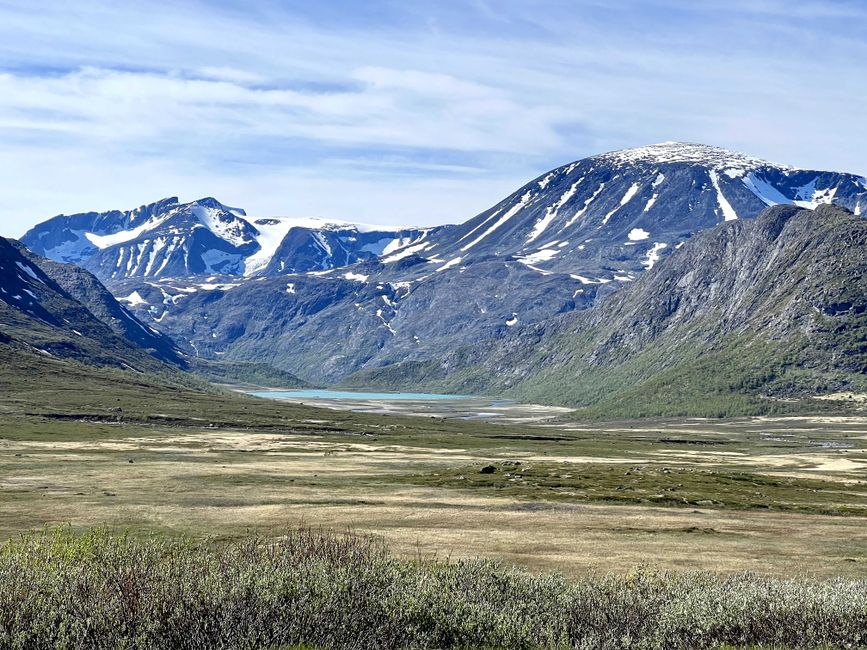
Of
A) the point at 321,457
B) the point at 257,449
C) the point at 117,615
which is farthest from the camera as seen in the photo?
the point at 257,449

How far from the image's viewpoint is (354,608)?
→ 39.5 m

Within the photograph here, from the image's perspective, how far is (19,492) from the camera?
3829 inches

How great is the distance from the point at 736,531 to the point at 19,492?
7201cm

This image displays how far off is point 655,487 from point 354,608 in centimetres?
8575

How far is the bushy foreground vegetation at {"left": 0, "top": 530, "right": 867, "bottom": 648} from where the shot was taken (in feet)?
118

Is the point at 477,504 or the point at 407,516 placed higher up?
the point at 407,516

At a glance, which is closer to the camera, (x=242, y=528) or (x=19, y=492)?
(x=242, y=528)

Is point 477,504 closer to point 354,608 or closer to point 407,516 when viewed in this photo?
point 407,516

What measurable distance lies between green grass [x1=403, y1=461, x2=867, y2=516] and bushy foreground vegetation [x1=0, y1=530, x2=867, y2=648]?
61312 mm

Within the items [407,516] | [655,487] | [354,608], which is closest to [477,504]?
[407,516]

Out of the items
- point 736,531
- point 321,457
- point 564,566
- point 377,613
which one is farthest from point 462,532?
point 321,457

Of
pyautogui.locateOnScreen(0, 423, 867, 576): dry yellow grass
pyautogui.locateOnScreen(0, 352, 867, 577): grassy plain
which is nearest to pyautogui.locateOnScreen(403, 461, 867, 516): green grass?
pyautogui.locateOnScreen(0, 352, 867, 577): grassy plain

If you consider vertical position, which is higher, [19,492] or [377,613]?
[377,613]

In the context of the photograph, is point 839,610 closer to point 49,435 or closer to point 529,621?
point 529,621
